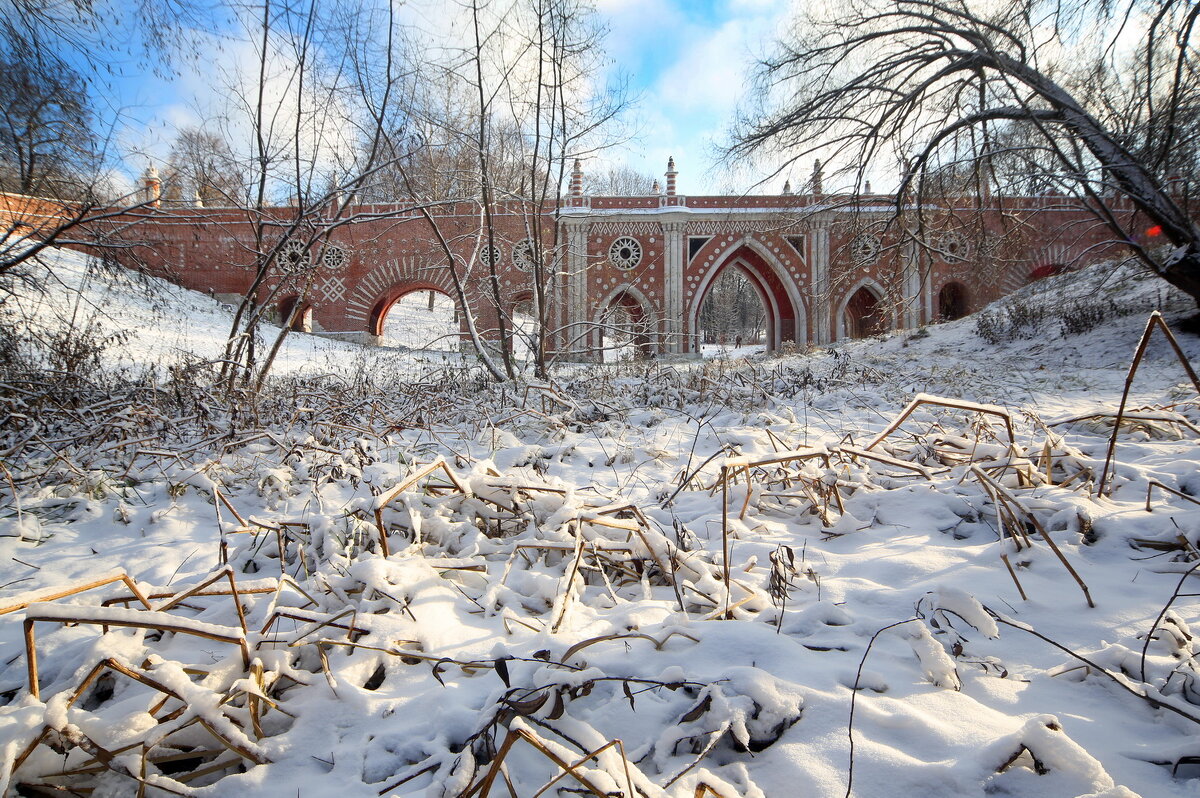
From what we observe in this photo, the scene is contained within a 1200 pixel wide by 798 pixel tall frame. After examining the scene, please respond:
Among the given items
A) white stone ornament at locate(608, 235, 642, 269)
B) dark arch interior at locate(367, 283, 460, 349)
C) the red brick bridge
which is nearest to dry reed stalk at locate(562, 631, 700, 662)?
the red brick bridge

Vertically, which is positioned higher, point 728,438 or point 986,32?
point 986,32

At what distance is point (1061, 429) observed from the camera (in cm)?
322

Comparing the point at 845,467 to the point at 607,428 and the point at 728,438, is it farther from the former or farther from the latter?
the point at 607,428

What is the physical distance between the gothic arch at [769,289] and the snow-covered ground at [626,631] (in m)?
16.4

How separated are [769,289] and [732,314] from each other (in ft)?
74.9

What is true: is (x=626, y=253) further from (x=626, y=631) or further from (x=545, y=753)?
(x=545, y=753)

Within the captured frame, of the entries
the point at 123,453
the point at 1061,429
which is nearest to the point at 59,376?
the point at 123,453

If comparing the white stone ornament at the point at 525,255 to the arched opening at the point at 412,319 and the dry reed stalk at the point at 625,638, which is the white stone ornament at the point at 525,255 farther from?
the dry reed stalk at the point at 625,638

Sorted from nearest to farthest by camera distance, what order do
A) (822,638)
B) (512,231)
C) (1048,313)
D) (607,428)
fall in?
1. (822,638)
2. (607,428)
3. (1048,313)
4. (512,231)

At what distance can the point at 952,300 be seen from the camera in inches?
835

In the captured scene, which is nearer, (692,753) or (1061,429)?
(692,753)

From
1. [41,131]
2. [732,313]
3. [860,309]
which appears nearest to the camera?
[41,131]

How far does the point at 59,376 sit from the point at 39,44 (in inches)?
81.4

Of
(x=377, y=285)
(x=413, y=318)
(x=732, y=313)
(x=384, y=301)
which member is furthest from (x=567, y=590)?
(x=732, y=313)
